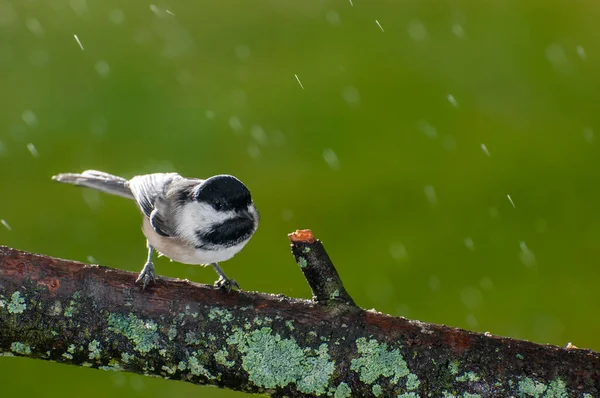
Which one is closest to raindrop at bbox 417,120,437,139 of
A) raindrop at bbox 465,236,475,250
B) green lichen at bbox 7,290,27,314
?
raindrop at bbox 465,236,475,250

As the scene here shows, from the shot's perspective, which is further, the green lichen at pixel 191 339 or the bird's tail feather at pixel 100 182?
the bird's tail feather at pixel 100 182

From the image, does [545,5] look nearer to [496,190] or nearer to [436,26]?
[436,26]

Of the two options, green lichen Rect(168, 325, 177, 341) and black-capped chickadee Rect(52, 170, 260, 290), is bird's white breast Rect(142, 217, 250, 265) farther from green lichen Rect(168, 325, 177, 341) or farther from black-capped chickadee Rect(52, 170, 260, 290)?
green lichen Rect(168, 325, 177, 341)

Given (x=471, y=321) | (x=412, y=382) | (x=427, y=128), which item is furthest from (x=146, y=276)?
(x=427, y=128)

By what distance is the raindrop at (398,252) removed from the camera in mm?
4582

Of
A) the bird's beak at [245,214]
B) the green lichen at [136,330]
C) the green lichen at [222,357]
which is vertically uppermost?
the bird's beak at [245,214]

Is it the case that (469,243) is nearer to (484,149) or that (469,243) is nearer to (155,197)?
(484,149)

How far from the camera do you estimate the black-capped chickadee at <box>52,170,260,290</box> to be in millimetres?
2336

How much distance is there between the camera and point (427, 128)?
511 cm

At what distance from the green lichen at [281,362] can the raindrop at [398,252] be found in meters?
2.64

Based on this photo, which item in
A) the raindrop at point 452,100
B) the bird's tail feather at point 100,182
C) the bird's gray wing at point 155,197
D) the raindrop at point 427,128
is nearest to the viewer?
the bird's gray wing at point 155,197

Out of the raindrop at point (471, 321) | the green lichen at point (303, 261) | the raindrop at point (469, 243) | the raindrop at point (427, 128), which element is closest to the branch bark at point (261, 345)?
the green lichen at point (303, 261)

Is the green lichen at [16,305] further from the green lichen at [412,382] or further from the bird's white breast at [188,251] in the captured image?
the green lichen at [412,382]

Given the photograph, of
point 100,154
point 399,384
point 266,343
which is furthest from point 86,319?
point 100,154
